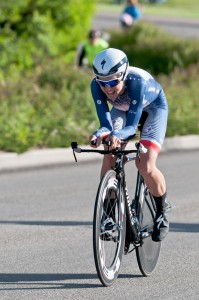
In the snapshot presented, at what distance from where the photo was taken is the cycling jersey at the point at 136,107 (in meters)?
7.75

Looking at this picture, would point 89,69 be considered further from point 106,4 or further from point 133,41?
point 106,4

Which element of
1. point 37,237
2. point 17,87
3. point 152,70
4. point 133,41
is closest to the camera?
point 37,237

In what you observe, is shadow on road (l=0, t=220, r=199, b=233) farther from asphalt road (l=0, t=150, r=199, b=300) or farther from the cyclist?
the cyclist

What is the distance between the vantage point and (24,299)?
291 inches

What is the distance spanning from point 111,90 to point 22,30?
13500 mm

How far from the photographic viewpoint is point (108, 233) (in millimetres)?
7543

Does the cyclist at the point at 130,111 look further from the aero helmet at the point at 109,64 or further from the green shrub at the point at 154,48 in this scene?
the green shrub at the point at 154,48

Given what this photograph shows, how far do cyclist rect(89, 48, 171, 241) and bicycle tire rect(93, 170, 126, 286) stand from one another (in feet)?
0.97

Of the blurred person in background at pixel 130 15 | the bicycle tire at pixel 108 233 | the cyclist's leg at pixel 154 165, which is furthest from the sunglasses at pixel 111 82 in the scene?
the blurred person in background at pixel 130 15

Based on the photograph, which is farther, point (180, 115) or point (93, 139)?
point (180, 115)

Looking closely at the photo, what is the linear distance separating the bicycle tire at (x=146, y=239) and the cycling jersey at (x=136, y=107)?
453 mm

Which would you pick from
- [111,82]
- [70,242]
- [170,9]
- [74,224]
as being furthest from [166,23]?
[111,82]

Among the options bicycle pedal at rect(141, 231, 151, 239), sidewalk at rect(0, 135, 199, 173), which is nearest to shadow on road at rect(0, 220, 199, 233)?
bicycle pedal at rect(141, 231, 151, 239)

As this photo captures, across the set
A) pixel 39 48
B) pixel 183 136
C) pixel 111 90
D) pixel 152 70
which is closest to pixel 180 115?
pixel 183 136
